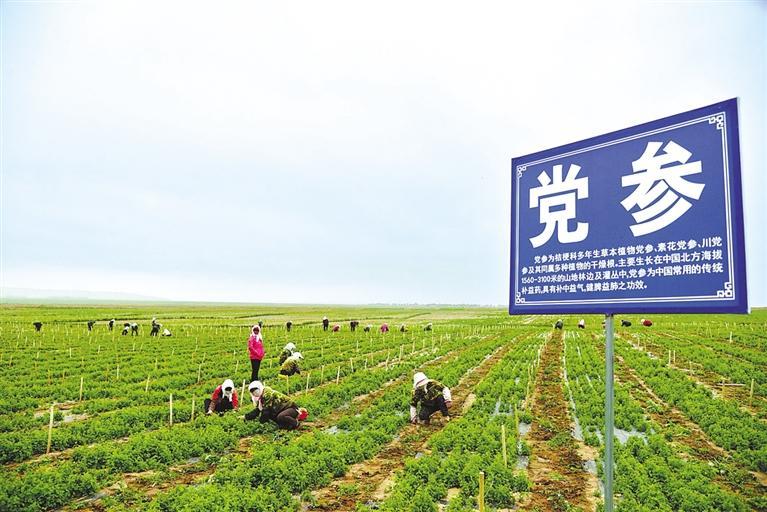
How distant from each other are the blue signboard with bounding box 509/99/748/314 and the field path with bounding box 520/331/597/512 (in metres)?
3.94

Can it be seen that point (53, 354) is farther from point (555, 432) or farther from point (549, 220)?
point (549, 220)

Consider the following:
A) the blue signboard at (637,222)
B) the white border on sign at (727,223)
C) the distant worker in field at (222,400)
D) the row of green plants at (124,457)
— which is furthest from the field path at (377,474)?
the distant worker in field at (222,400)

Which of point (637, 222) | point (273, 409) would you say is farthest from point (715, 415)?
point (273, 409)

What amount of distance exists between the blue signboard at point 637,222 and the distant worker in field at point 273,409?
776cm

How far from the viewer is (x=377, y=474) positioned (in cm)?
877

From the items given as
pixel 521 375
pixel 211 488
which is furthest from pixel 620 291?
pixel 521 375

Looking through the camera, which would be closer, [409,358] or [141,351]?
[409,358]

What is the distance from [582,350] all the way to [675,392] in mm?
12378

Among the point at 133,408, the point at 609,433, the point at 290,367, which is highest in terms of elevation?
the point at 609,433

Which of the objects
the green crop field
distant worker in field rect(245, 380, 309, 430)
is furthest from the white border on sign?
distant worker in field rect(245, 380, 309, 430)

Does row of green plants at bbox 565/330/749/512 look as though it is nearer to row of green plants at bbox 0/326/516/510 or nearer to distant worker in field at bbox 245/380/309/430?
distant worker in field at bbox 245/380/309/430

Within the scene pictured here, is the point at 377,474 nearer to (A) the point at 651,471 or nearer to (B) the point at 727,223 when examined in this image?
(A) the point at 651,471

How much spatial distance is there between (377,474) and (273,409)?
3.96 m

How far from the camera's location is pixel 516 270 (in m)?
5.91
